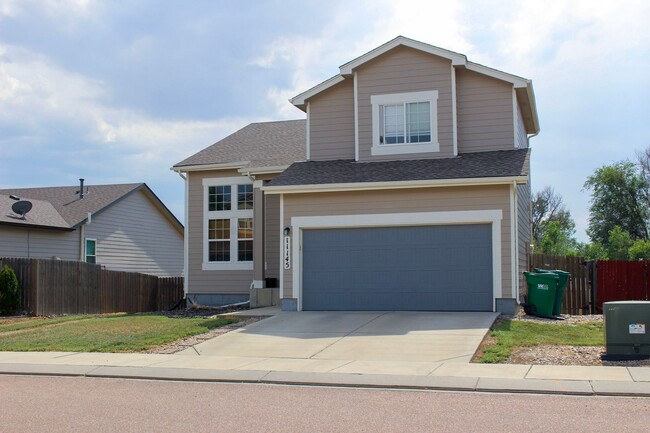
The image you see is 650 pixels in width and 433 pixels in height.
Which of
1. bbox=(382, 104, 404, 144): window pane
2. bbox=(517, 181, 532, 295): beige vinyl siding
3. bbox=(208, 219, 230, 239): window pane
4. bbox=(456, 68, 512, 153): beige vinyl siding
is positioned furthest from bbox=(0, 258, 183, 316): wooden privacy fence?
bbox=(517, 181, 532, 295): beige vinyl siding

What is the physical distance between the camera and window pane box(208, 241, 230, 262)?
23219mm

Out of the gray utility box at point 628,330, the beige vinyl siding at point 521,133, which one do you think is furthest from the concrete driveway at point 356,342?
the beige vinyl siding at point 521,133

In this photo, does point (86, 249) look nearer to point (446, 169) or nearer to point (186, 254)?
point (186, 254)

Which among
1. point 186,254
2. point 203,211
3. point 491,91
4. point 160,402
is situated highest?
point 491,91

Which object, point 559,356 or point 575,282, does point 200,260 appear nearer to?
point 575,282

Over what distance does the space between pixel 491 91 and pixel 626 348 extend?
31.9 ft

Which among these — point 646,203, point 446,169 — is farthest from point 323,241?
point 646,203

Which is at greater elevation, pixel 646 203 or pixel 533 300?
pixel 646 203

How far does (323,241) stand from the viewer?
60.5 feet

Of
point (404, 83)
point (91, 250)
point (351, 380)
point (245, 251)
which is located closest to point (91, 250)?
point (91, 250)

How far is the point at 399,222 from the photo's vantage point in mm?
17703

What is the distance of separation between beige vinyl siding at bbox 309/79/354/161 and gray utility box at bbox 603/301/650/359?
404 inches

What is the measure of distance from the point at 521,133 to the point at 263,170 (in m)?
7.99

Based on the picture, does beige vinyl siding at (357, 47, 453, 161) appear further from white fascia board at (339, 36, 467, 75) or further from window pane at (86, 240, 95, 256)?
window pane at (86, 240, 95, 256)
